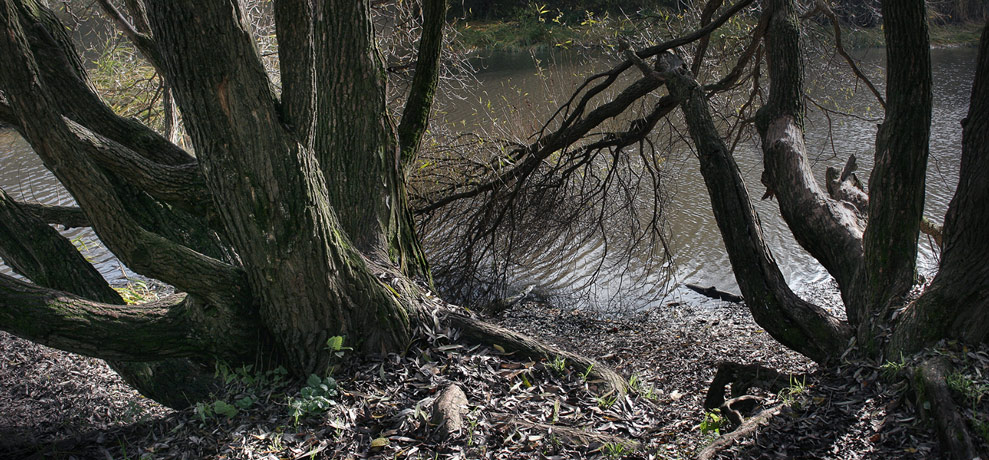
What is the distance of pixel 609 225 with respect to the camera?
8242 mm

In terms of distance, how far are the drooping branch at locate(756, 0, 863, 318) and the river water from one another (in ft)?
5.86

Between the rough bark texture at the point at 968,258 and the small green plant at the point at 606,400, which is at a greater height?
the rough bark texture at the point at 968,258

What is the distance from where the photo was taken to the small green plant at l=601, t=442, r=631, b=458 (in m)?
2.65

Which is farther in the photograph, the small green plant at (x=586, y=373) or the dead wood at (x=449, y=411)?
the small green plant at (x=586, y=373)

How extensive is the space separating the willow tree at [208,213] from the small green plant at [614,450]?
29.2 inches

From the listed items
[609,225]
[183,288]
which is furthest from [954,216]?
[609,225]

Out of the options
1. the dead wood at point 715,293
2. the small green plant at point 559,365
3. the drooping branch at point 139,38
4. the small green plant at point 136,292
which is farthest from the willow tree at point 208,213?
the dead wood at point 715,293

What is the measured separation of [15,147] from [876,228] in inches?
579

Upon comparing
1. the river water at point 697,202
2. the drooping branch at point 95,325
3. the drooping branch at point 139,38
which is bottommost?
the river water at point 697,202

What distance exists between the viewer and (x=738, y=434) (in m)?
2.70

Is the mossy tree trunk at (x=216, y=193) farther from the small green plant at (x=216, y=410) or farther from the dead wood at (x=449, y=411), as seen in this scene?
the dead wood at (x=449, y=411)

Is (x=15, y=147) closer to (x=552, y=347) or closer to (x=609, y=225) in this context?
(x=609, y=225)

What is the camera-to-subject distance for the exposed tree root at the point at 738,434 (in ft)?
8.50

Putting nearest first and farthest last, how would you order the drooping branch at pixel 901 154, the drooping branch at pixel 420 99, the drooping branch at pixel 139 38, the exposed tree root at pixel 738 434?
the exposed tree root at pixel 738 434
the drooping branch at pixel 901 154
the drooping branch at pixel 420 99
the drooping branch at pixel 139 38
